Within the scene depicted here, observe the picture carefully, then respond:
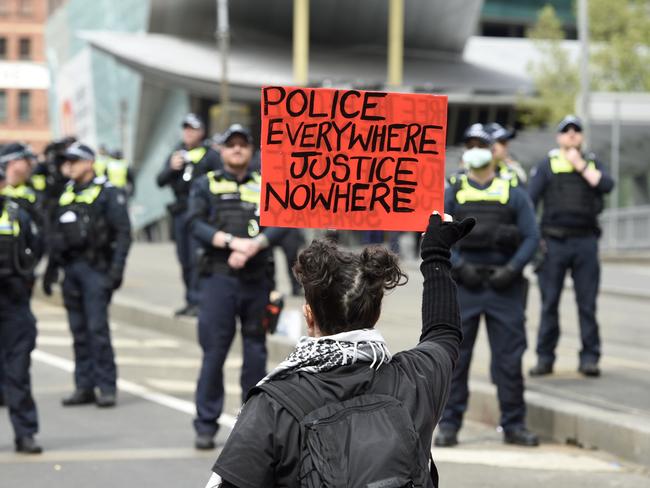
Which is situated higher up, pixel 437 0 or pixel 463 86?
pixel 437 0

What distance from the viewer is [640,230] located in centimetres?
3058

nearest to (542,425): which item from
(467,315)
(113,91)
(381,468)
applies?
(467,315)

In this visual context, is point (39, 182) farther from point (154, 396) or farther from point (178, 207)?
point (154, 396)

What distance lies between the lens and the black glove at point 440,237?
374 cm

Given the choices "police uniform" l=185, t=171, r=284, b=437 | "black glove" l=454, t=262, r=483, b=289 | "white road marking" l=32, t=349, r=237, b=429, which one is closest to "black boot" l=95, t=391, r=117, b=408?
"white road marking" l=32, t=349, r=237, b=429

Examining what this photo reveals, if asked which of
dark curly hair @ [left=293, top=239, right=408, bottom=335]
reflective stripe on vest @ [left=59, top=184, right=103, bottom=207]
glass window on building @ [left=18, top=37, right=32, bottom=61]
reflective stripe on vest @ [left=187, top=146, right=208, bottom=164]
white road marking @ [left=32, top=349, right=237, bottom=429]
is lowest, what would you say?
white road marking @ [left=32, top=349, right=237, bottom=429]

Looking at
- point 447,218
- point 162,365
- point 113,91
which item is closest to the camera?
point 447,218

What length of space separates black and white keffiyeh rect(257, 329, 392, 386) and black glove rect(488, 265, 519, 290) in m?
5.00

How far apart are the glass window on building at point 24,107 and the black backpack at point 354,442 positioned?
9964 cm

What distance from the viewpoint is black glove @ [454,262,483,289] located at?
8.36 meters

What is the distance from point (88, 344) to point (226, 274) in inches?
89.6

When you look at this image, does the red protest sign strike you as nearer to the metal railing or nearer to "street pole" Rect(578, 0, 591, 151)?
"street pole" Rect(578, 0, 591, 151)

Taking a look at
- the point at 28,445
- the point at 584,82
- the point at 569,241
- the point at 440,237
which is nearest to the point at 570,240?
the point at 569,241

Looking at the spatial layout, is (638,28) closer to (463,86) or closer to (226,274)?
(463,86)
